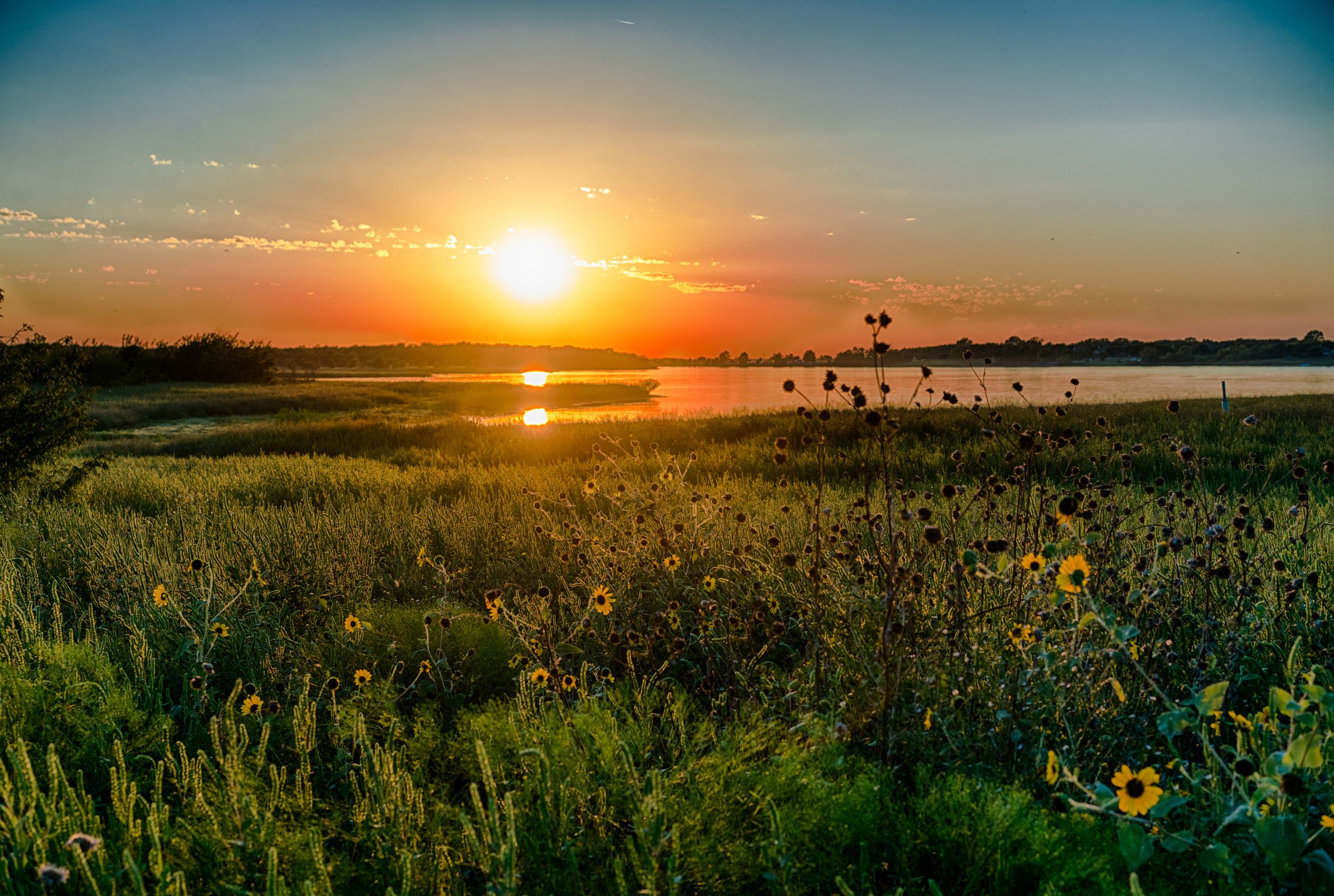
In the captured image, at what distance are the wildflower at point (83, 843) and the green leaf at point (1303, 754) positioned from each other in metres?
2.43

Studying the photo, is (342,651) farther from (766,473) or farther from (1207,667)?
(766,473)

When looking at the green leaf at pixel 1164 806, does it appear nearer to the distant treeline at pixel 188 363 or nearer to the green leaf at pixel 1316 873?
the green leaf at pixel 1316 873

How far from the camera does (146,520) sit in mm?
7996

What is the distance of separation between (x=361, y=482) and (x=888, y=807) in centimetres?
1070

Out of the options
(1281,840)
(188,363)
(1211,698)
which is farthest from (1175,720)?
(188,363)

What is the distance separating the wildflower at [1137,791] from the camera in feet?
5.25

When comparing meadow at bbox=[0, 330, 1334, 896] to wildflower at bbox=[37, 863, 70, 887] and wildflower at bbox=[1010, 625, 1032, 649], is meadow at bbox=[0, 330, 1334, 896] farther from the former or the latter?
wildflower at bbox=[37, 863, 70, 887]

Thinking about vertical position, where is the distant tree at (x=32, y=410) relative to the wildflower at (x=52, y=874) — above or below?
above

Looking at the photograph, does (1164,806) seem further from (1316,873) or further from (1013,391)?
(1013,391)

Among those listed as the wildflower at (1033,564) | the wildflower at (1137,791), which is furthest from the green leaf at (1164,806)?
the wildflower at (1033,564)

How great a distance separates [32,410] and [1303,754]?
43.1 feet

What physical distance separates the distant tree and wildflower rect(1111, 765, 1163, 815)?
12.6 m

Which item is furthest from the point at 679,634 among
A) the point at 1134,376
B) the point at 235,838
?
the point at 1134,376

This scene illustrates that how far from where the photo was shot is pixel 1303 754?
62.6 inches
